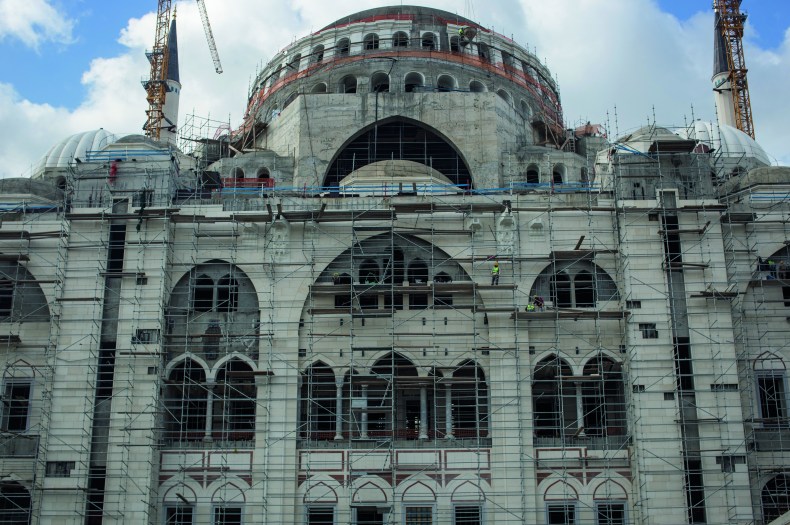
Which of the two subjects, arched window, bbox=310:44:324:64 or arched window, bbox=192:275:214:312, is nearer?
arched window, bbox=192:275:214:312

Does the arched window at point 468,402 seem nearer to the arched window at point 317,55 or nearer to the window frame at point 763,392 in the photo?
the window frame at point 763,392

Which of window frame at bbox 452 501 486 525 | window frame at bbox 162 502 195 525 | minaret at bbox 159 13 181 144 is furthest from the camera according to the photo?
minaret at bbox 159 13 181 144

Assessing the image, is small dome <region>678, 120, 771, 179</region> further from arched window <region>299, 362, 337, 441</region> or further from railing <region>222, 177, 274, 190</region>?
arched window <region>299, 362, 337, 441</region>

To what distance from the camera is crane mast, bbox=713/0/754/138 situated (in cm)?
8706

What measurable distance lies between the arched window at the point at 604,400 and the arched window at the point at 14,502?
2282cm

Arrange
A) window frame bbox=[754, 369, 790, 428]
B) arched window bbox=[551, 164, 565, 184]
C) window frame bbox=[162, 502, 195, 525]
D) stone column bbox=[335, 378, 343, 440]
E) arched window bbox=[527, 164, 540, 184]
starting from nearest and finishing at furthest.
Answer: window frame bbox=[162, 502, 195, 525] < stone column bbox=[335, 378, 343, 440] < window frame bbox=[754, 369, 790, 428] < arched window bbox=[527, 164, 540, 184] < arched window bbox=[551, 164, 565, 184]

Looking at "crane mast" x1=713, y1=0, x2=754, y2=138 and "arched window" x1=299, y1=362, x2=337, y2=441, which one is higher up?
"crane mast" x1=713, y1=0, x2=754, y2=138

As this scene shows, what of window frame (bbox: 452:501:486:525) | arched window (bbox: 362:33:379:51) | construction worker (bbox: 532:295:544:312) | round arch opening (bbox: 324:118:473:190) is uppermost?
arched window (bbox: 362:33:379:51)

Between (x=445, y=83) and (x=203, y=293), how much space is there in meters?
22.0

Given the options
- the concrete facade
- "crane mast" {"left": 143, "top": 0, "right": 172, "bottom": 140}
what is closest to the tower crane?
"crane mast" {"left": 143, "top": 0, "right": 172, "bottom": 140}

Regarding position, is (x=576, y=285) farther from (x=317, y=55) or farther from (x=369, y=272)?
(x=317, y=55)

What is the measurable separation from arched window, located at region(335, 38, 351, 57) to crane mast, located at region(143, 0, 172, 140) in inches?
952

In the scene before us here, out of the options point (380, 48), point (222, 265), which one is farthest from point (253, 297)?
point (380, 48)

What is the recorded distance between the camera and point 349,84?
61.2 metres
